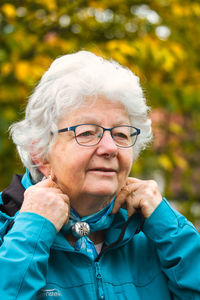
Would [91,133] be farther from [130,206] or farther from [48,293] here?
[48,293]

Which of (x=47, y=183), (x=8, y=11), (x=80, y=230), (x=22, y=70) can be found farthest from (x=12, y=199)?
(x=8, y=11)

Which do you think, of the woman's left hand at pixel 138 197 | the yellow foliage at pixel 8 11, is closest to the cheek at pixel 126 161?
the woman's left hand at pixel 138 197

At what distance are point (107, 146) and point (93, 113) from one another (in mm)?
170

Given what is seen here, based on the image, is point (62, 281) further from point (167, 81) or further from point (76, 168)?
point (167, 81)

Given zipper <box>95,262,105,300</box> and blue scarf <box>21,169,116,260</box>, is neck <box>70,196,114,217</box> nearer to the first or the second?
blue scarf <box>21,169,116,260</box>

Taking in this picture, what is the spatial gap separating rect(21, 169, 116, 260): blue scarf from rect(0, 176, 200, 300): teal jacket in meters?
0.04

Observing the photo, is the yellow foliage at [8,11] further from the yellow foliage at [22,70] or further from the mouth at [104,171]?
the mouth at [104,171]

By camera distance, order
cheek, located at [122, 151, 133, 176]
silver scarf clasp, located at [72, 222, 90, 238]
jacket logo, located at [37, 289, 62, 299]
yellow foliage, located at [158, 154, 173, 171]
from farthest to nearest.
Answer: yellow foliage, located at [158, 154, 173, 171] → cheek, located at [122, 151, 133, 176] → silver scarf clasp, located at [72, 222, 90, 238] → jacket logo, located at [37, 289, 62, 299]

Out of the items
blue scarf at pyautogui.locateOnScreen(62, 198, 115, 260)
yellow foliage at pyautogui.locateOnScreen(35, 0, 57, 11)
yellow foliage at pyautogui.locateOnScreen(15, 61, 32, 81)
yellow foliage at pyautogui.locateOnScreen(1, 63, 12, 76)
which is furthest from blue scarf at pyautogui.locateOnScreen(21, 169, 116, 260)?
yellow foliage at pyautogui.locateOnScreen(35, 0, 57, 11)

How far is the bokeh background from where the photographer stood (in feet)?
11.7

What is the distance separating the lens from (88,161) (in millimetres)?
1809

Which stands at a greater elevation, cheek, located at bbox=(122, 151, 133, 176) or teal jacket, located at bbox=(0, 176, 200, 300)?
cheek, located at bbox=(122, 151, 133, 176)

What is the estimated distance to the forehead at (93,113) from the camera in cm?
181

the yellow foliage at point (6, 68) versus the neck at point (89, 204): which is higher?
the yellow foliage at point (6, 68)
